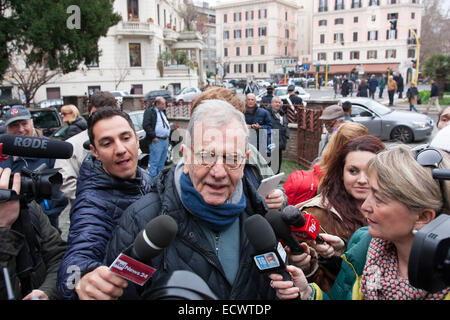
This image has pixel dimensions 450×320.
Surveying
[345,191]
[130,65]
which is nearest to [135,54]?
[130,65]

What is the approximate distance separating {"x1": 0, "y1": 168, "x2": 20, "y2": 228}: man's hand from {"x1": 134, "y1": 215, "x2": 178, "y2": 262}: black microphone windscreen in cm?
73

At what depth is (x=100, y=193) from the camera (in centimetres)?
226

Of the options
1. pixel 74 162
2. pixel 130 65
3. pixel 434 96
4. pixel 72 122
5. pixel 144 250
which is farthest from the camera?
pixel 130 65

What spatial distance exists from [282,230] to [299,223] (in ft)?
0.26

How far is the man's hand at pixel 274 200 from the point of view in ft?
6.91

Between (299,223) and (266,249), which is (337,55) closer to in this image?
(299,223)

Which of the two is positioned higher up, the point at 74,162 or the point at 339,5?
the point at 339,5

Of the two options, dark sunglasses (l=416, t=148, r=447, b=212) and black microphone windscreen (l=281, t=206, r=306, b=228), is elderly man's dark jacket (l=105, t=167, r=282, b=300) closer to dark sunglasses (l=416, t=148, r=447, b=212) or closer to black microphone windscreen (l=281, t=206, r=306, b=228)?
black microphone windscreen (l=281, t=206, r=306, b=228)

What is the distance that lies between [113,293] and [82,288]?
23 centimetres

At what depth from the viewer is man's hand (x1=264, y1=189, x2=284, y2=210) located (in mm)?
2105

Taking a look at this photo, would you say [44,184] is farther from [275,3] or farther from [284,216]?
[275,3]

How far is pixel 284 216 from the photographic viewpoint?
1576mm

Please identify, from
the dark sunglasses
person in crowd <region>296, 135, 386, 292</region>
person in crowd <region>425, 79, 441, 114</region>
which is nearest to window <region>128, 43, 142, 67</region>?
person in crowd <region>425, 79, 441, 114</region>
